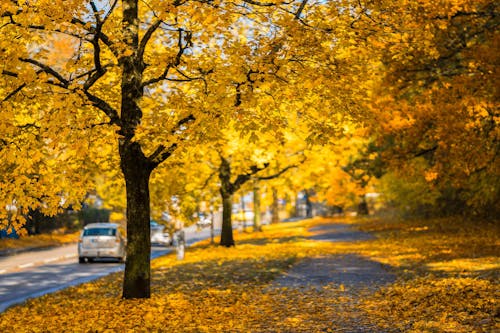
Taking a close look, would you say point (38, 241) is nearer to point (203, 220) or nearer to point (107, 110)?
point (203, 220)

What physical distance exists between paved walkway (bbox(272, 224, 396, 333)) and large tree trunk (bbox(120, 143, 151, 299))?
10.9 feet

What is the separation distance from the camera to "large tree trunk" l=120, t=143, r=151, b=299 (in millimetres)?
12523

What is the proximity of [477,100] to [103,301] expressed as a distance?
438 inches

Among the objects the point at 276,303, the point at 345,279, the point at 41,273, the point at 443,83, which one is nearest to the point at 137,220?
the point at 276,303

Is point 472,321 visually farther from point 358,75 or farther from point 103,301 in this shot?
point 103,301

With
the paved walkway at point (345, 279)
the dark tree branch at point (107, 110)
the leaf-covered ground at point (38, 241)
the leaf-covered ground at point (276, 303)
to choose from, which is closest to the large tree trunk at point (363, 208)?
the leaf-covered ground at point (38, 241)

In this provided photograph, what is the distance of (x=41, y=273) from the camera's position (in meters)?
21.7

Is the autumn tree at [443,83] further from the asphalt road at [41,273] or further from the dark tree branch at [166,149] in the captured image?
the asphalt road at [41,273]

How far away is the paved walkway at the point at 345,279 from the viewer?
10219mm

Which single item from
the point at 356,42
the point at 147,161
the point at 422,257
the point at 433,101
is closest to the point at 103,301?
the point at 147,161

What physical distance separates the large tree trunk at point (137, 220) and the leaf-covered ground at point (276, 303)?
16.0 inches

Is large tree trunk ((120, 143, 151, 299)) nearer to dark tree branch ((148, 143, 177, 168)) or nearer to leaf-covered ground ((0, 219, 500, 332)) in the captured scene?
dark tree branch ((148, 143, 177, 168))

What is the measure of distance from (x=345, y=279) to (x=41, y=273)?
1105cm

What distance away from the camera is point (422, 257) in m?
20.1
